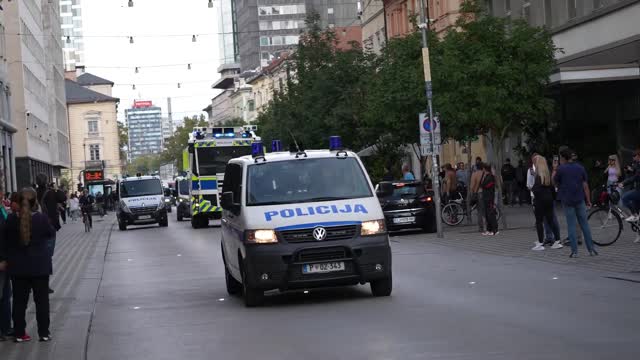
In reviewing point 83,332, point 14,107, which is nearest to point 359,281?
point 83,332

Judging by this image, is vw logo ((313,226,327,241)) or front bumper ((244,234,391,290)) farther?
vw logo ((313,226,327,241))

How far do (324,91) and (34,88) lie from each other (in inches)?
1554

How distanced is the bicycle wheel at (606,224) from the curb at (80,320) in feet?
29.0

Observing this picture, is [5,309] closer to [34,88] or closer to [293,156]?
[293,156]

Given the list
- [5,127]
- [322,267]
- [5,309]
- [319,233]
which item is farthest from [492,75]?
[5,127]

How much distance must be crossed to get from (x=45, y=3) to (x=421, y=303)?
321ft

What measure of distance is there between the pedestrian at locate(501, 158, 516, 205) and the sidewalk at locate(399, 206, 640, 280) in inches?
316

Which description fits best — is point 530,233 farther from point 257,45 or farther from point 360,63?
point 257,45

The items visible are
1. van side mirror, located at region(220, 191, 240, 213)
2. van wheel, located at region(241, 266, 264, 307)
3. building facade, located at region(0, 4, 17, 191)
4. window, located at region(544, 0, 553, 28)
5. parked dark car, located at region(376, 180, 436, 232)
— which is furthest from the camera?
building facade, located at region(0, 4, 17, 191)

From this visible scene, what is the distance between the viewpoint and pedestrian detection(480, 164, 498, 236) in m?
28.0

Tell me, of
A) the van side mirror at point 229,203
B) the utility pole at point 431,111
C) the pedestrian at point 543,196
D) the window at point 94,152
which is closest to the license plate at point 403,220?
the utility pole at point 431,111

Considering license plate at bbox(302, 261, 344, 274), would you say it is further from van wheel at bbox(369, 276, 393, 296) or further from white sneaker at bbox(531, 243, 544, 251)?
white sneaker at bbox(531, 243, 544, 251)

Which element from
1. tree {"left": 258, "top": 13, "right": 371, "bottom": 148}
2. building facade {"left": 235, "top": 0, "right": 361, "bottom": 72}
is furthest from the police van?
building facade {"left": 235, "top": 0, "right": 361, "bottom": 72}

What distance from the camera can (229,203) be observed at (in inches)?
624
